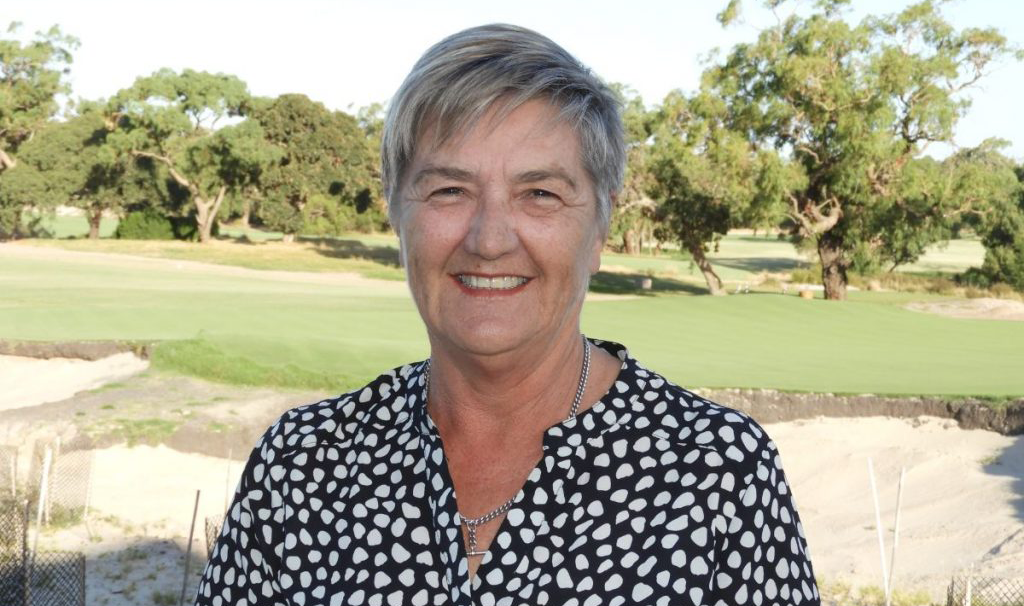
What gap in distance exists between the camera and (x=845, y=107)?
1003 inches

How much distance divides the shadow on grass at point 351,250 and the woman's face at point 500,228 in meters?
36.9

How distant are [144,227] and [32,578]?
123ft

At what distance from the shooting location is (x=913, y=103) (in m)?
25.7

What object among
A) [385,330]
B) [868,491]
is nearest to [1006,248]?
[385,330]

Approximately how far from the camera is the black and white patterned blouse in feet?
4.91

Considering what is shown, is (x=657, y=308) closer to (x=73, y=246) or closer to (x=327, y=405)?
(x=327, y=405)

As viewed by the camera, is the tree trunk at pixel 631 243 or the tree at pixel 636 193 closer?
the tree at pixel 636 193

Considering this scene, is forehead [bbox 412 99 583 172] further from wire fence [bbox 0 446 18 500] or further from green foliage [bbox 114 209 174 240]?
green foliage [bbox 114 209 174 240]

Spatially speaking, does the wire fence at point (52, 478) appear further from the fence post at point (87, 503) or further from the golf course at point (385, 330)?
the golf course at point (385, 330)

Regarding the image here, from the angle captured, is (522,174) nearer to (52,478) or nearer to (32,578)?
(32,578)

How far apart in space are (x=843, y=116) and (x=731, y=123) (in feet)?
10.5

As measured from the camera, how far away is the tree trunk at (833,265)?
2706 centimetres

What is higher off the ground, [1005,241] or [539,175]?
[539,175]

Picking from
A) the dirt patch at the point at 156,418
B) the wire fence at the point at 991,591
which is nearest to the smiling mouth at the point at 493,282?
the wire fence at the point at 991,591
